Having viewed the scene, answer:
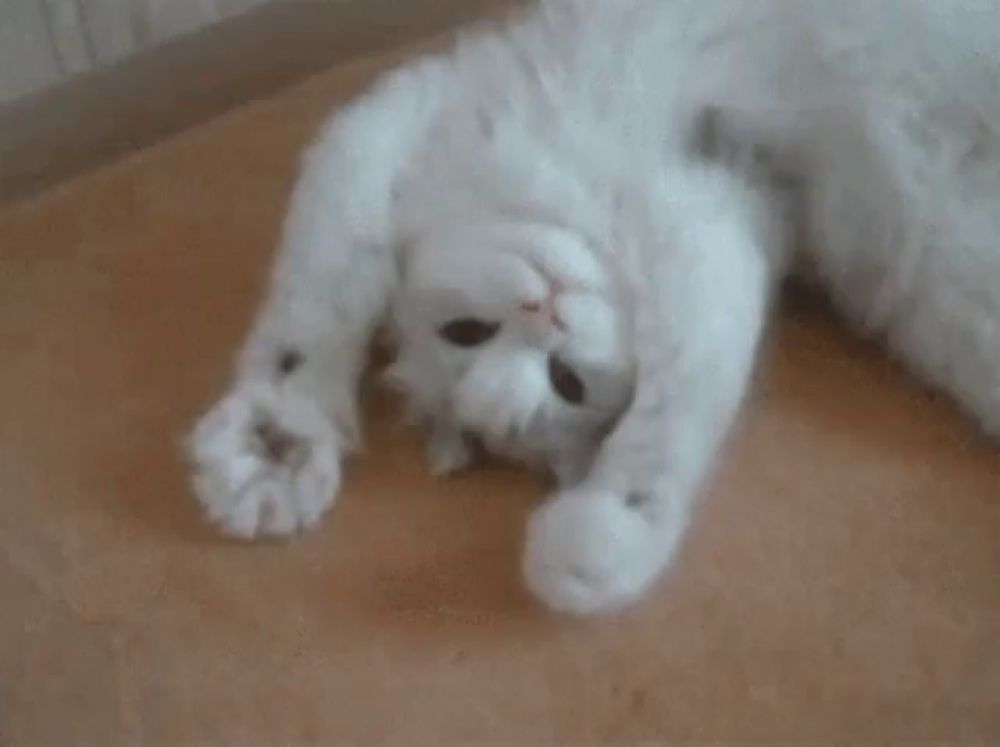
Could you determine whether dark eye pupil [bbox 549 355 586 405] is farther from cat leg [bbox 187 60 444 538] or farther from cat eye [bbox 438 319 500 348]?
cat leg [bbox 187 60 444 538]

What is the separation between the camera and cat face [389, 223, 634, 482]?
104cm

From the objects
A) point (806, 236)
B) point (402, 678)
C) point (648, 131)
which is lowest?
point (402, 678)

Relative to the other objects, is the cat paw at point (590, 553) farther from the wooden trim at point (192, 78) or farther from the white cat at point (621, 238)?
the wooden trim at point (192, 78)

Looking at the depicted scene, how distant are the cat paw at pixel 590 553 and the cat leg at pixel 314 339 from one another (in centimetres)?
21

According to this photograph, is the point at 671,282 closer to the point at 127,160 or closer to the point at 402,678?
the point at 402,678

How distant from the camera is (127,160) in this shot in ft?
4.74

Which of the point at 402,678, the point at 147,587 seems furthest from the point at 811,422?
the point at 147,587

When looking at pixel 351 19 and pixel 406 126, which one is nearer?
pixel 406 126

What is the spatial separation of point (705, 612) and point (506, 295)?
0.28m

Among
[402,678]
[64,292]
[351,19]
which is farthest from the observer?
[351,19]

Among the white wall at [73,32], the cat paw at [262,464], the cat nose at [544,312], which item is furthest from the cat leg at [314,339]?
the white wall at [73,32]

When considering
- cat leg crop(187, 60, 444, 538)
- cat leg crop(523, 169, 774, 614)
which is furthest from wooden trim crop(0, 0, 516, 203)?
cat leg crop(523, 169, 774, 614)

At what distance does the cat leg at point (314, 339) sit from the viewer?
1076mm

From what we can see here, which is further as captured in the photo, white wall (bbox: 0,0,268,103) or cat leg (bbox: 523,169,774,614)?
white wall (bbox: 0,0,268,103)
